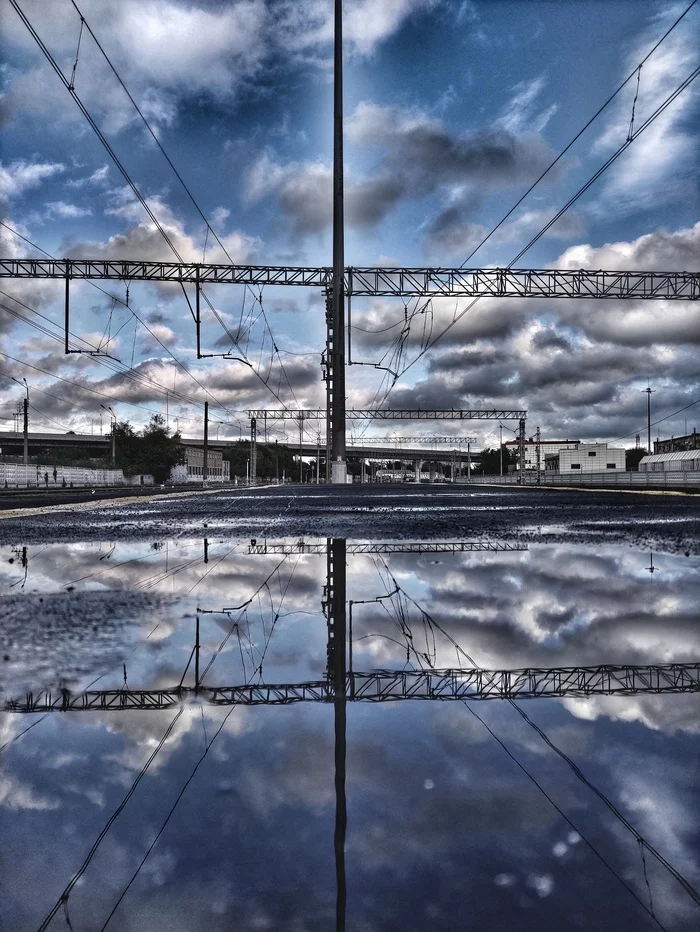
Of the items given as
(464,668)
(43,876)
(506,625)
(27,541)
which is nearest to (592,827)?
(43,876)

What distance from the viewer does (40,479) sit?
169 feet

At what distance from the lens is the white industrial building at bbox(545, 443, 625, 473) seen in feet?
359

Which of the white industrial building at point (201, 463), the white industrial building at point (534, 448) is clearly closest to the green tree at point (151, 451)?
the white industrial building at point (201, 463)

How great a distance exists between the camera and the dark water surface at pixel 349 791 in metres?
1.03

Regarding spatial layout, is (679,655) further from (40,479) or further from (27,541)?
(40,479)

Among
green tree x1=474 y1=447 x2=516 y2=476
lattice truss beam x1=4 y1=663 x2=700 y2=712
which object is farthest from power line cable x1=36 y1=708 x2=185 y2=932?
green tree x1=474 y1=447 x2=516 y2=476

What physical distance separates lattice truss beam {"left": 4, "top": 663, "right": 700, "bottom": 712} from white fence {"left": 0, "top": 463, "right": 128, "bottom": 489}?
4744 cm

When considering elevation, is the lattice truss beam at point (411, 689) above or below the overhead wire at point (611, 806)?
below

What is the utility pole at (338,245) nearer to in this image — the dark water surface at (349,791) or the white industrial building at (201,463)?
the dark water surface at (349,791)

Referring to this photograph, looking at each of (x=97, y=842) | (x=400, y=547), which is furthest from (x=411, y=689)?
(x=400, y=547)

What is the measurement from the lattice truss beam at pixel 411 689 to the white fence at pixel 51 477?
47.4 metres

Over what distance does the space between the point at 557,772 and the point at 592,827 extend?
22cm

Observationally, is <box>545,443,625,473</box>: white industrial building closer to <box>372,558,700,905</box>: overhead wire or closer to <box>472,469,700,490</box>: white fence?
<box>472,469,700,490</box>: white fence

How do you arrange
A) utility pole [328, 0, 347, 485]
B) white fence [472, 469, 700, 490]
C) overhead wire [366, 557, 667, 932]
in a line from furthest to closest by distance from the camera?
white fence [472, 469, 700, 490], utility pole [328, 0, 347, 485], overhead wire [366, 557, 667, 932]
